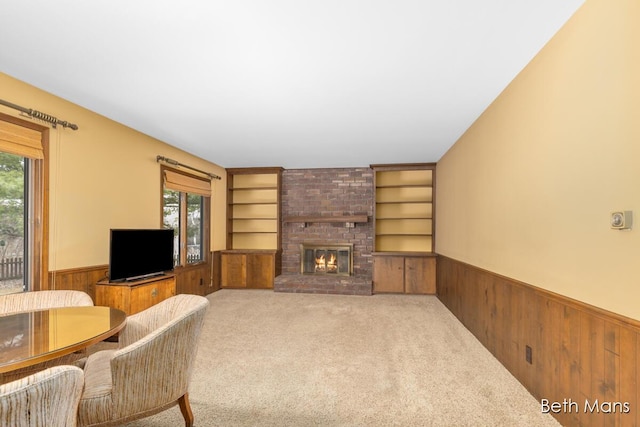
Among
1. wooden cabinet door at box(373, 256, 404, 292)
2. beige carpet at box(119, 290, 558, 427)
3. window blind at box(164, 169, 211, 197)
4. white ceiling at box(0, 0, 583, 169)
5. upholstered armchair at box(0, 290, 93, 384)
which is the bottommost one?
beige carpet at box(119, 290, 558, 427)

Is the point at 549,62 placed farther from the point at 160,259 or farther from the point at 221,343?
the point at 160,259

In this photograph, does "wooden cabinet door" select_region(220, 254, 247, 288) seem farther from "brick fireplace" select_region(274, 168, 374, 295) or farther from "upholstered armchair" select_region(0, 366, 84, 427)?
"upholstered armchair" select_region(0, 366, 84, 427)

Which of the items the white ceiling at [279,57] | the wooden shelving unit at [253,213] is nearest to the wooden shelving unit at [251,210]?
the wooden shelving unit at [253,213]

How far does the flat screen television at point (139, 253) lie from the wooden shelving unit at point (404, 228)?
11.8ft

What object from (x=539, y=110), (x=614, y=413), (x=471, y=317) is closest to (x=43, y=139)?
(x=539, y=110)

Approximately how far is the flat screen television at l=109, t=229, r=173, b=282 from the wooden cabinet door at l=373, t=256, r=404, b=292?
3562 millimetres

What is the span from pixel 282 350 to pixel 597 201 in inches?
107

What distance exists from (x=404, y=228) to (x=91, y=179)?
5.14 m

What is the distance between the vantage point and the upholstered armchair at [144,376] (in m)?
1.42

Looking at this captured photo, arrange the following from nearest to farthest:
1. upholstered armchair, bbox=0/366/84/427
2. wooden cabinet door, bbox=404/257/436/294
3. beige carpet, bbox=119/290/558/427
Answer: upholstered armchair, bbox=0/366/84/427 → beige carpet, bbox=119/290/558/427 → wooden cabinet door, bbox=404/257/436/294

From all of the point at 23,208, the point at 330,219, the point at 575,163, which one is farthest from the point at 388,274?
the point at 23,208

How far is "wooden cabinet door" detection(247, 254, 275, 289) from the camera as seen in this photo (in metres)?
6.05

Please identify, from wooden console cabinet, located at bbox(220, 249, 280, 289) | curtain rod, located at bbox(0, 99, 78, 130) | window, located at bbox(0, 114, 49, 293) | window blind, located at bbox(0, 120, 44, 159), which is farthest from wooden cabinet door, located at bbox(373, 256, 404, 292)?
window blind, located at bbox(0, 120, 44, 159)

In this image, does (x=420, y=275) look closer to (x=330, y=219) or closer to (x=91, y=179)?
(x=330, y=219)
